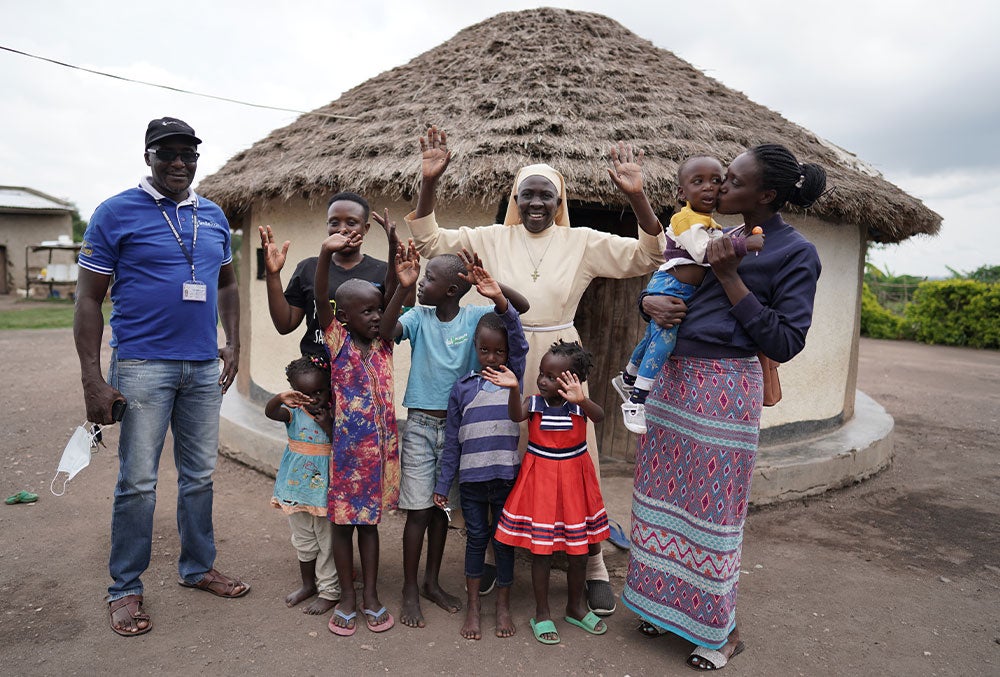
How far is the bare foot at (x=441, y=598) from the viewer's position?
10.1ft

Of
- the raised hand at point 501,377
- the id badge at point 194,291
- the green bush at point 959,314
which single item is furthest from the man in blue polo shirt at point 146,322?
the green bush at point 959,314

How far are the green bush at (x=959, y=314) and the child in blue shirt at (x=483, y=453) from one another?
1601 centimetres

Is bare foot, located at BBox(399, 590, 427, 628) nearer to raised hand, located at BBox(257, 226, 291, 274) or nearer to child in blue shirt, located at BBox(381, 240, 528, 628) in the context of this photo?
child in blue shirt, located at BBox(381, 240, 528, 628)

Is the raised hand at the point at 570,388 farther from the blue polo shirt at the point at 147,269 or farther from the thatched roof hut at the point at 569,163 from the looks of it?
the thatched roof hut at the point at 569,163

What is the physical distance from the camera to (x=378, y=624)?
2896 mm

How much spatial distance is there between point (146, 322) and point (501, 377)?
61.0 inches

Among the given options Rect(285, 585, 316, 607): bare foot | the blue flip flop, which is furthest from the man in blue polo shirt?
the blue flip flop

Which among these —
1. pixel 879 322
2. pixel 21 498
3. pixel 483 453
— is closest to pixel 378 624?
pixel 483 453

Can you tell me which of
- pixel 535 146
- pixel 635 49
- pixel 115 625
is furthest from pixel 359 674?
pixel 635 49

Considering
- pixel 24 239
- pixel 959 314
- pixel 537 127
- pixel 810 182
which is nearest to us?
pixel 810 182

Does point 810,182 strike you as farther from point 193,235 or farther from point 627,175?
point 193,235

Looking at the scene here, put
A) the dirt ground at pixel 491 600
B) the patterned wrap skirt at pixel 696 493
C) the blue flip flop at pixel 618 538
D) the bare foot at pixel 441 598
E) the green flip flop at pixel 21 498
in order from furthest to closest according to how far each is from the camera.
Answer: the green flip flop at pixel 21 498 < the blue flip flop at pixel 618 538 < the bare foot at pixel 441 598 < the dirt ground at pixel 491 600 < the patterned wrap skirt at pixel 696 493

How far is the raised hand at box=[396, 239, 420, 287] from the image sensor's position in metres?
2.67

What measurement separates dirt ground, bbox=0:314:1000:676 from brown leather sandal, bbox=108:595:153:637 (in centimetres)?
4
